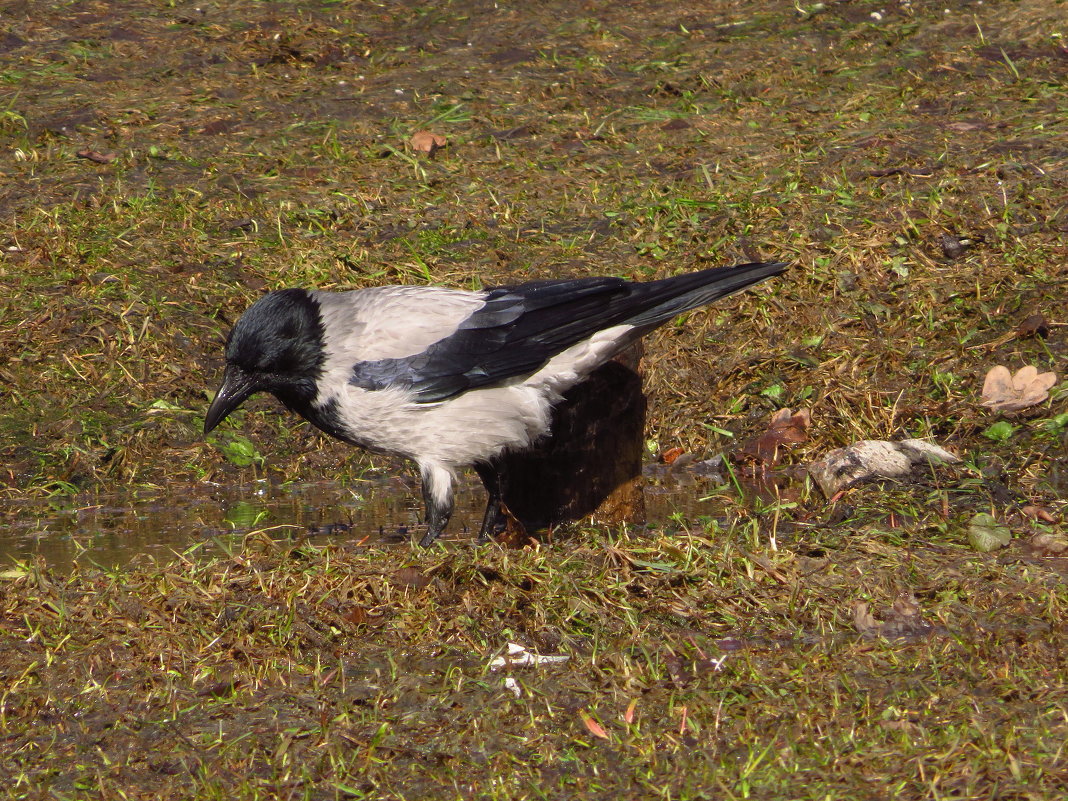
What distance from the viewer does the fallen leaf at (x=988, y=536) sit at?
5020 mm

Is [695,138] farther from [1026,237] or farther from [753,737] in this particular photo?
[753,737]

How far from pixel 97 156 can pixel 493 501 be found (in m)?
4.62

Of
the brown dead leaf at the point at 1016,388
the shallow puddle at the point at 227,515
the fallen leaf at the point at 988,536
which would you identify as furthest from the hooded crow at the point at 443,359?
the brown dead leaf at the point at 1016,388

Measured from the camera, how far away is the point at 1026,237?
7594 millimetres

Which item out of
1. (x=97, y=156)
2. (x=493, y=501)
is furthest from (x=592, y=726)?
(x=97, y=156)

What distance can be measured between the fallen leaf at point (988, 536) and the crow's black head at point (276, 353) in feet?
8.62

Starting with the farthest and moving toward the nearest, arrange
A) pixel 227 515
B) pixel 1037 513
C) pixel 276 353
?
pixel 227 515
pixel 276 353
pixel 1037 513

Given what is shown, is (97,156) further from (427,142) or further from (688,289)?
(688,289)

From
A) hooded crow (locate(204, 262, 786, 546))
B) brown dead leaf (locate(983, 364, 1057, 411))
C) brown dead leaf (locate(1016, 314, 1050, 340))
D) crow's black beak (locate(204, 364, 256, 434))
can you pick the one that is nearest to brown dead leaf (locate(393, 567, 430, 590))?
hooded crow (locate(204, 262, 786, 546))

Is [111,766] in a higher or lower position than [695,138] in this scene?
higher

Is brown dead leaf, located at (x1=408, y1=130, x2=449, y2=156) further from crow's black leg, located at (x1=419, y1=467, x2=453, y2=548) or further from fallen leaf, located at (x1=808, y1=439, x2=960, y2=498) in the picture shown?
fallen leaf, located at (x1=808, y1=439, x2=960, y2=498)

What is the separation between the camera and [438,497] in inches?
229

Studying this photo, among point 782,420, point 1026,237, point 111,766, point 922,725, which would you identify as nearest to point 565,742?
point 922,725

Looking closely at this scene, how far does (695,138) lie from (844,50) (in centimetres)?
183
